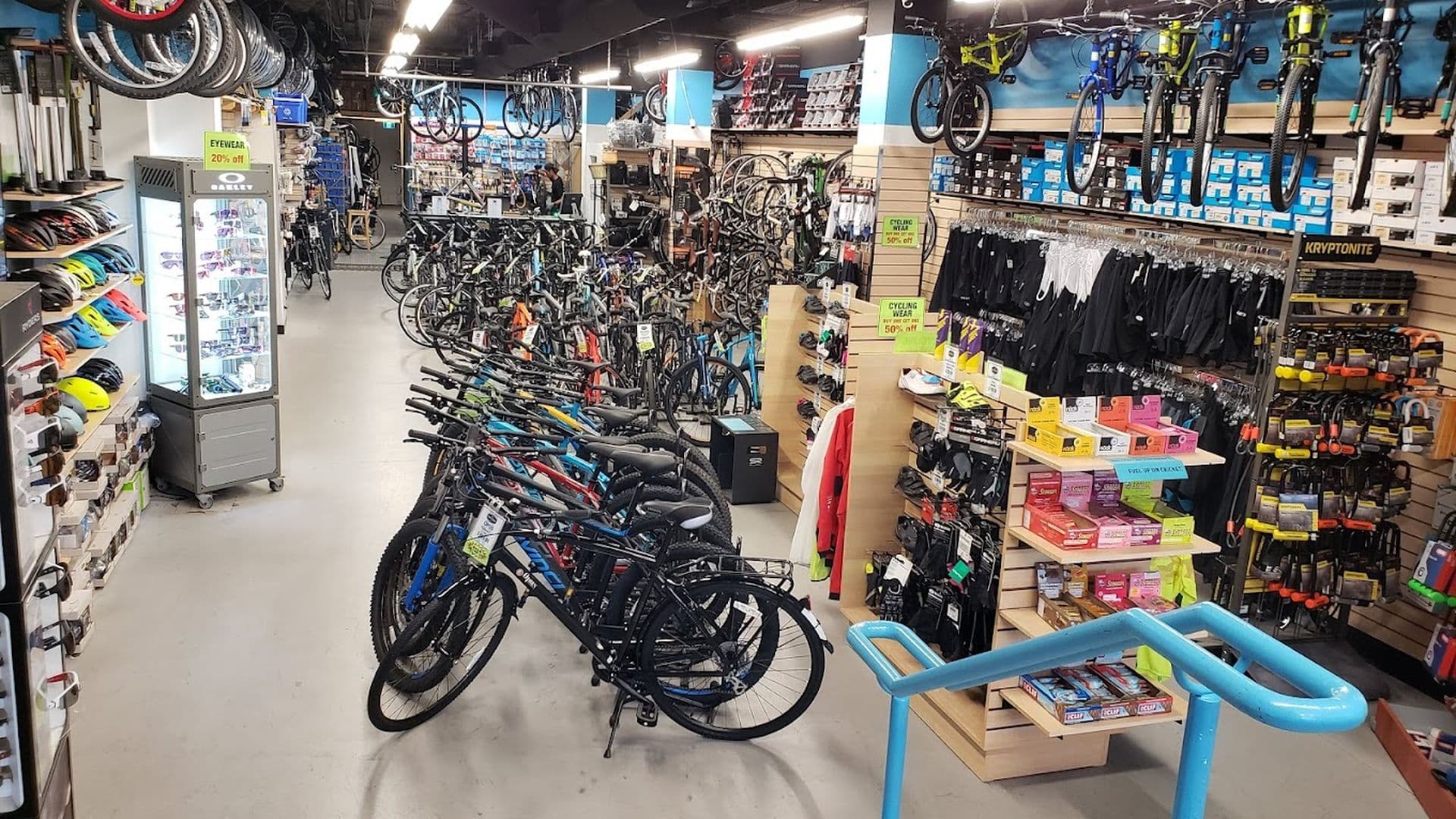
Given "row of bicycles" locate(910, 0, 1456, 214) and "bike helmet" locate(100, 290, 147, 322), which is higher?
"row of bicycles" locate(910, 0, 1456, 214)

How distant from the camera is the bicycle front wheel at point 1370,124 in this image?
187 inches

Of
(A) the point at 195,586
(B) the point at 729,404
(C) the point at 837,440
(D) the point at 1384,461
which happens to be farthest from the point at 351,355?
(D) the point at 1384,461

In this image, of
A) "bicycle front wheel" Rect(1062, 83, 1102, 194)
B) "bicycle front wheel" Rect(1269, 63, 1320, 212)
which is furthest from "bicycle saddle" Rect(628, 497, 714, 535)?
"bicycle front wheel" Rect(1062, 83, 1102, 194)

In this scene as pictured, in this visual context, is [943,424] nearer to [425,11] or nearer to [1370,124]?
[1370,124]

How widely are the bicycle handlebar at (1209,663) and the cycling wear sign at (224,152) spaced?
5234mm

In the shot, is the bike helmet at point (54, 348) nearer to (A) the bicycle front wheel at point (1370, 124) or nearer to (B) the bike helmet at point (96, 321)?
(B) the bike helmet at point (96, 321)

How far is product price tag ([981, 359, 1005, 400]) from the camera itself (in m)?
4.25

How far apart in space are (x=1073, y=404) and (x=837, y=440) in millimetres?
1385

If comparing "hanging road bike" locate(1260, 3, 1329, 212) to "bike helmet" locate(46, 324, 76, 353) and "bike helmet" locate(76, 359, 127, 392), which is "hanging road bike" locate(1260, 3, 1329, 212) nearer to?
"bike helmet" locate(46, 324, 76, 353)

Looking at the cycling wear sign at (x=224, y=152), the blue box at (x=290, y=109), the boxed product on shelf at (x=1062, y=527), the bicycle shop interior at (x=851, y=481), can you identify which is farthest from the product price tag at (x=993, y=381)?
the blue box at (x=290, y=109)

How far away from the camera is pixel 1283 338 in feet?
15.6

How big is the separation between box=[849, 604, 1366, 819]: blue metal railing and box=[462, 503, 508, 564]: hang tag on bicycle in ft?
6.87

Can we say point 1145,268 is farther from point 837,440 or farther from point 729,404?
point 729,404

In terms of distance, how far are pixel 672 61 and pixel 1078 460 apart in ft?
31.5
